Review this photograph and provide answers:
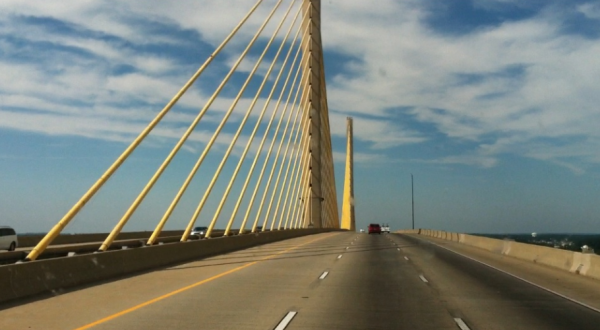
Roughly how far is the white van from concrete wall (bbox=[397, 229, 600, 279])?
80.0 ft

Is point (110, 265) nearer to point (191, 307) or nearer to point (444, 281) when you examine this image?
point (191, 307)

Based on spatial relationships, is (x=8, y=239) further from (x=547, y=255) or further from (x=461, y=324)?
(x=461, y=324)

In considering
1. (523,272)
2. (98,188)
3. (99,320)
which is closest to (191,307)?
(99,320)

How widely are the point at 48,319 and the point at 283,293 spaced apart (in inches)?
187

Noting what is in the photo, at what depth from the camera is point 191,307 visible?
35.4 ft

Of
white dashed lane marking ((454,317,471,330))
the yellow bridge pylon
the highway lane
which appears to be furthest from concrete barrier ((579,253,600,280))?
the yellow bridge pylon

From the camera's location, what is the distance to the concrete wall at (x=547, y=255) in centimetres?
1784

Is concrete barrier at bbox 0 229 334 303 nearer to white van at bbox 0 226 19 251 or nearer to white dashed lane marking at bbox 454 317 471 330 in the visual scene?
white dashed lane marking at bbox 454 317 471 330

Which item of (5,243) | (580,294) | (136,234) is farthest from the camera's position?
(136,234)

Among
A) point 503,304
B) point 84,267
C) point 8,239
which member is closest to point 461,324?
point 503,304

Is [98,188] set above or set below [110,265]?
above

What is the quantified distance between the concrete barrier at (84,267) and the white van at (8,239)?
14.4 m

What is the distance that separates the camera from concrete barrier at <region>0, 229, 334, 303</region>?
11.6m

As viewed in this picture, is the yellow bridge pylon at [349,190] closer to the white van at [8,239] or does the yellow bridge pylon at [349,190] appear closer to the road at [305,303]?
the white van at [8,239]
